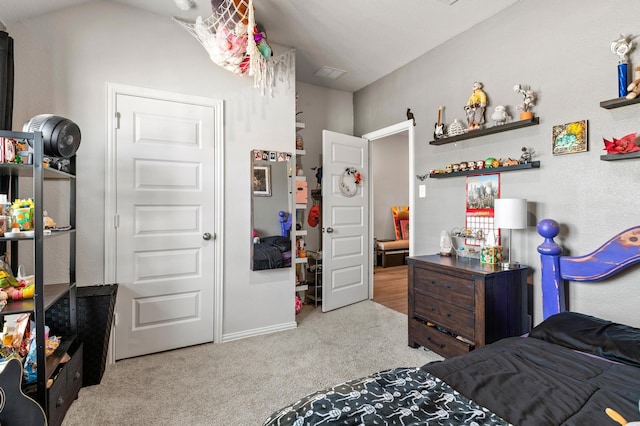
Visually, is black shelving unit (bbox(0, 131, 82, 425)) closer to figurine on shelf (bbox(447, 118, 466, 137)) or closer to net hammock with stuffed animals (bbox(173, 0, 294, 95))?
net hammock with stuffed animals (bbox(173, 0, 294, 95))

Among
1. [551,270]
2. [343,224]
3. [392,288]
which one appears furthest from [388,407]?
[392,288]

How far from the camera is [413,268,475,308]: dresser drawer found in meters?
2.32

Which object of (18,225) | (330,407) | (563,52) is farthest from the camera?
(563,52)

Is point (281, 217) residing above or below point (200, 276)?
above

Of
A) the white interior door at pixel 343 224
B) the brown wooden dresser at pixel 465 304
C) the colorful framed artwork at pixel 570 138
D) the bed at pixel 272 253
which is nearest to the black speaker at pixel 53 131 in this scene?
the bed at pixel 272 253

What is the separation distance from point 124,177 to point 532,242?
10.5ft

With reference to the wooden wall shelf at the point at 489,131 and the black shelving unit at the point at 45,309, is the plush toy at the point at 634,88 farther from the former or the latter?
the black shelving unit at the point at 45,309

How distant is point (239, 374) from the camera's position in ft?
7.69

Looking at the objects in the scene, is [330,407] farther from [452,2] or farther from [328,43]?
[328,43]

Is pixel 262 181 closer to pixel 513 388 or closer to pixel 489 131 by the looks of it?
pixel 489 131

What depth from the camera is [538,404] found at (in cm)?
111

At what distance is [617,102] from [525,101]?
0.60 meters

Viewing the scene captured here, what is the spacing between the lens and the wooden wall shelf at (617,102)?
6.16 feet

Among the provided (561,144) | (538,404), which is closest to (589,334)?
(538,404)
